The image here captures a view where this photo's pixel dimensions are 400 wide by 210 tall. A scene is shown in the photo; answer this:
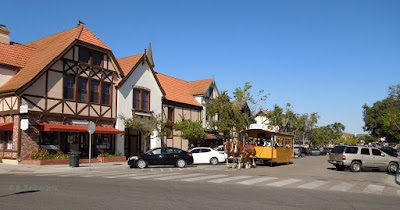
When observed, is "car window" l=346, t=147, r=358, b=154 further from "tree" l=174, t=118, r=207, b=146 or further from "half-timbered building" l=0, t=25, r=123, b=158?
"half-timbered building" l=0, t=25, r=123, b=158

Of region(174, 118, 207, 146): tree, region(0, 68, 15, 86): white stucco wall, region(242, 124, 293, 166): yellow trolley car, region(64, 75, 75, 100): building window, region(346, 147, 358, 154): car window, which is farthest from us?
region(174, 118, 207, 146): tree

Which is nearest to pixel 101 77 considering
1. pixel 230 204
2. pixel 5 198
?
pixel 5 198

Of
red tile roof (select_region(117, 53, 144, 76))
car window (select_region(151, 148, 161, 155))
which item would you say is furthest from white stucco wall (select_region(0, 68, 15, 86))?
car window (select_region(151, 148, 161, 155))

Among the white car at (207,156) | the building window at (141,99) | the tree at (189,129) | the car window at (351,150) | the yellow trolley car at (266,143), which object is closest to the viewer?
the car window at (351,150)

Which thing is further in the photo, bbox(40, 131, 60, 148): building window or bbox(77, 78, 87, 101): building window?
bbox(77, 78, 87, 101): building window

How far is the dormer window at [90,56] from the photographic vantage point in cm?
2817

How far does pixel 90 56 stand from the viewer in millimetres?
28609

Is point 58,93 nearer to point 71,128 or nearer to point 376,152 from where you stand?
point 71,128

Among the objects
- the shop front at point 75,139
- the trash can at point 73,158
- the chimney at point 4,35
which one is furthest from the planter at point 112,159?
the chimney at point 4,35

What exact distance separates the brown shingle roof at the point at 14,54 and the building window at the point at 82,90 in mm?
4680

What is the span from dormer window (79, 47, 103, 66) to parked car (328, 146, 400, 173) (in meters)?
20.1

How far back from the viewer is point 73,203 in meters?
9.01

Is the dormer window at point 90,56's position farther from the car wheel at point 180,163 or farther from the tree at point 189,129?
the car wheel at point 180,163

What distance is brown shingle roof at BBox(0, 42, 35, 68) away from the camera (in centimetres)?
2678
